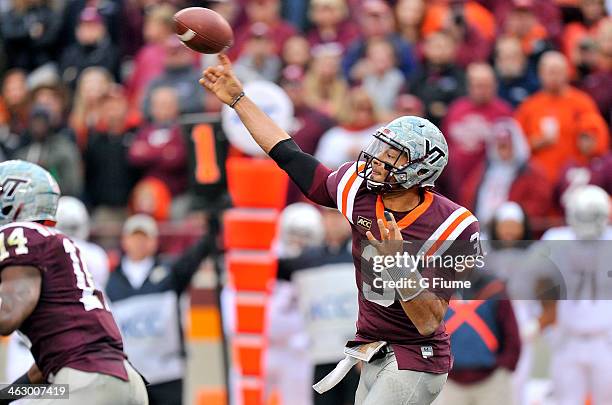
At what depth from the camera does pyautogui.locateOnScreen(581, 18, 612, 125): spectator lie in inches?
429

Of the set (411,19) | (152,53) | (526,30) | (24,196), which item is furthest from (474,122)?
(24,196)

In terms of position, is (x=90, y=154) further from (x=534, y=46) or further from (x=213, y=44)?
(x=213, y=44)

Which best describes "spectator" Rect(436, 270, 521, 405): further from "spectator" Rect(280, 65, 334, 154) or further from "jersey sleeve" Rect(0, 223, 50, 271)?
"jersey sleeve" Rect(0, 223, 50, 271)

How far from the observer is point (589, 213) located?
934 cm

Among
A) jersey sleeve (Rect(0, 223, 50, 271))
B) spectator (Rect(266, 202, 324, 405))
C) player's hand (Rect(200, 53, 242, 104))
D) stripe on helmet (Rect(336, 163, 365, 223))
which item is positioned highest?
player's hand (Rect(200, 53, 242, 104))

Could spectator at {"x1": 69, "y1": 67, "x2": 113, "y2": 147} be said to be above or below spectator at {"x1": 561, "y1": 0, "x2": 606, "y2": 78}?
below

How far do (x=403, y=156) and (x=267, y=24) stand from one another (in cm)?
680

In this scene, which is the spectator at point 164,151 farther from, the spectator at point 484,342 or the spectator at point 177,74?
the spectator at point 484,342

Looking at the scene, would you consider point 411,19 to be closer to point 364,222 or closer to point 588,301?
point 588,301

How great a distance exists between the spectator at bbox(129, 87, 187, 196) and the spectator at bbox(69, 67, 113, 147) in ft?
A: 2.31

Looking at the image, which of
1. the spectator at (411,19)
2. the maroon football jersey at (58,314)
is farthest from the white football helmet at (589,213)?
the maroon football jersey at (58,314)

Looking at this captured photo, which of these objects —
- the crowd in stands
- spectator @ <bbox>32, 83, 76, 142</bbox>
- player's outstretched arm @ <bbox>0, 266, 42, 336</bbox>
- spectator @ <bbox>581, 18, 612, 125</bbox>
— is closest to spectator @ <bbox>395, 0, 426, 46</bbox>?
the crowd in stands

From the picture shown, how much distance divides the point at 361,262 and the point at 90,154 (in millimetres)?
6135

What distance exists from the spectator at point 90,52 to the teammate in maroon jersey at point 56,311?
22.1ft
